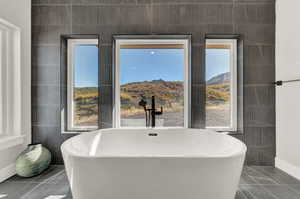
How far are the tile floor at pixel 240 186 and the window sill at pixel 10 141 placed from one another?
1.29 ft

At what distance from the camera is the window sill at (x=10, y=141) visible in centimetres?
206

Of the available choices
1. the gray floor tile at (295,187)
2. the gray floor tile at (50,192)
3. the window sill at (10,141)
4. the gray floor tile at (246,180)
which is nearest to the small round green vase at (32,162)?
the window sill at (10,141)

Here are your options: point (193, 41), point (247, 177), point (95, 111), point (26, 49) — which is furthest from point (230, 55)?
point (26, 49)

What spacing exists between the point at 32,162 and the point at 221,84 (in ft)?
8.88

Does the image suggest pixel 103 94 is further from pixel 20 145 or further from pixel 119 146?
pixel 20 145

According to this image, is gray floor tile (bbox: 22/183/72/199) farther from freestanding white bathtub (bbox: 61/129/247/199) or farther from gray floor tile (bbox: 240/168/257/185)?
gray floor tile (bbox: 240/168/257/185)

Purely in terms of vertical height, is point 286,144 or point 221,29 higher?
point 221,29

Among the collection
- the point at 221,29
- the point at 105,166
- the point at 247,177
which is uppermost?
the point at 221,29

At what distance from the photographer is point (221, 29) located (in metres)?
2.51

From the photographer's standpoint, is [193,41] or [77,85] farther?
[77,85]

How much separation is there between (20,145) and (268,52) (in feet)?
11.7

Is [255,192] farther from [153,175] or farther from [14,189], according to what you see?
[14,189]

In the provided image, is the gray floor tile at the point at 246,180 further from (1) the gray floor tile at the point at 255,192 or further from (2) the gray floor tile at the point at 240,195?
(2) the gray floor tile at the point at 240,195

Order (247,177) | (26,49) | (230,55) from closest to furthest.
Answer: (247,177)
(26,49)
(230,55)
